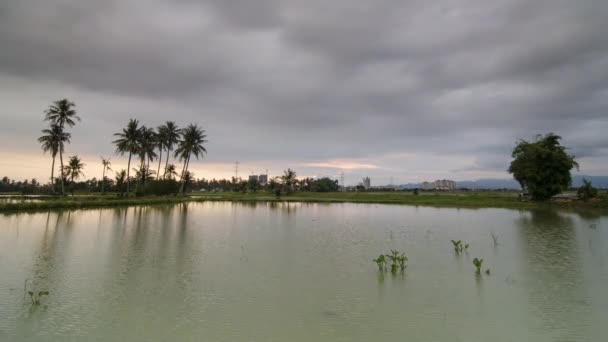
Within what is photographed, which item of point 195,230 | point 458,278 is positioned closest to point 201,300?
point 458,278

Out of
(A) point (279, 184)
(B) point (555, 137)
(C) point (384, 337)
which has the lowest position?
(C) point (384, 337)

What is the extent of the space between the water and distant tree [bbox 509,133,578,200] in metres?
35.1

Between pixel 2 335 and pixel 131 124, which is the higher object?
pixel 131 124

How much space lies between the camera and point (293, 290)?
9781mm

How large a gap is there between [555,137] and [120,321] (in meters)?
62.8

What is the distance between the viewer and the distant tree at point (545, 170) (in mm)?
48375

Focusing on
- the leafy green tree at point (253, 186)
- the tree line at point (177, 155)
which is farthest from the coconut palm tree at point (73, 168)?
the leafy green tree at point (253, 186)

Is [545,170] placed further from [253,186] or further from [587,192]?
[253,186]

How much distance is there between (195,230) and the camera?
22.4m

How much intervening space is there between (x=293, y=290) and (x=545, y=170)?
53.1m

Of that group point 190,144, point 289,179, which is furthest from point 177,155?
point 289,179

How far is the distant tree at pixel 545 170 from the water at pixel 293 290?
35.1 metres

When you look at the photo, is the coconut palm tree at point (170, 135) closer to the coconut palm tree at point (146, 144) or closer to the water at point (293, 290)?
the coconut palm tree at point (146, 144)

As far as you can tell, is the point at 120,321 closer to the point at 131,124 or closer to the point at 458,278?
the point at 458,278
